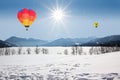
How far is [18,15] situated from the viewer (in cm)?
3083

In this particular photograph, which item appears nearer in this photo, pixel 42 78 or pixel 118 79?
pixel 118 79

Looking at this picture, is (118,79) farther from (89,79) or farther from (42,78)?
(42,78)

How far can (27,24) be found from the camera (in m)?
30.3

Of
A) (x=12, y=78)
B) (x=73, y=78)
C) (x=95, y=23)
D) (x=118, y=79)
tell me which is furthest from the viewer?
(x=95, y=23)

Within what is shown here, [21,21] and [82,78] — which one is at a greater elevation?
[21,21]

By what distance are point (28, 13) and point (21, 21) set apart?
158 cm

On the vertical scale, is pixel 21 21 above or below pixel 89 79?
above

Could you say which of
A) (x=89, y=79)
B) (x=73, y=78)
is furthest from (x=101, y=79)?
(x=73, y=78)

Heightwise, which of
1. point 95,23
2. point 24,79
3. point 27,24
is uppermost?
point 95,23

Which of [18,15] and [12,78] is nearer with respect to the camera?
[12,78]

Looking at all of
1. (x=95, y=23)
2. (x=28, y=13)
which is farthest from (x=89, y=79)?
(x=95, y=23)

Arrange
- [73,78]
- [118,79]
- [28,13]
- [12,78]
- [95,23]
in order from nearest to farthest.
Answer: [118,79] < [73,78] < [12,78] < [28,13] < [95,23]

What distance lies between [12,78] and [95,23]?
37.1 m

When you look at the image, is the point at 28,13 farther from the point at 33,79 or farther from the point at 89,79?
the point at 89,79
